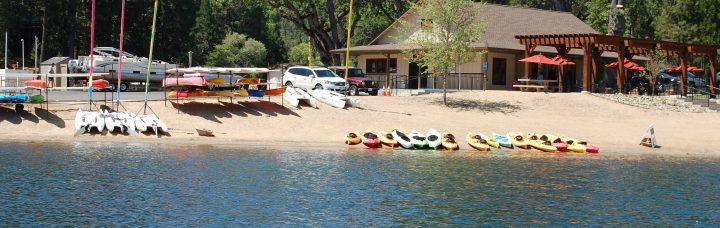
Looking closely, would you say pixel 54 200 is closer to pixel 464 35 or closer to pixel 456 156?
pixel 456 156

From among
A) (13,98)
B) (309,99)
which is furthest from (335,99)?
(13,98)

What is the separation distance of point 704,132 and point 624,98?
723 centimetres

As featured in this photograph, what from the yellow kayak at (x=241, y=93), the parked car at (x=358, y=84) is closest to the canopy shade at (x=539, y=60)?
the parked car at (x=358, y=84)

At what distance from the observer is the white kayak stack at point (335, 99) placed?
4103 cm

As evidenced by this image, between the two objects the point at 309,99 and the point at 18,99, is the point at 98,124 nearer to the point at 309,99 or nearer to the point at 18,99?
the point at 18,99

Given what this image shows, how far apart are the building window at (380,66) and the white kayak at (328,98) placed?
536 inches

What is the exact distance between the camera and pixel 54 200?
22094 millimetres

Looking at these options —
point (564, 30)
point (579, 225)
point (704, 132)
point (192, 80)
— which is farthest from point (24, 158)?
point (564, 30)

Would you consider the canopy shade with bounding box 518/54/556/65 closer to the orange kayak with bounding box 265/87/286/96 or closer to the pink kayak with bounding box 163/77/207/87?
the orange kayak with bounding box 265/87/286/96

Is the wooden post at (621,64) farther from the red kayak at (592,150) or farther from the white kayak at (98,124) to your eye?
the white kayak at (98,124)

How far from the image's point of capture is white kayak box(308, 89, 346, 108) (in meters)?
41.0

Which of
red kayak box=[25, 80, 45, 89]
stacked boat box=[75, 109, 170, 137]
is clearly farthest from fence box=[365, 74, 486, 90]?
red kayak box=[25, 80, 45, 89]

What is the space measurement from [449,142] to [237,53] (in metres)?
56.6

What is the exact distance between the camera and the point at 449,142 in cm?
3469
